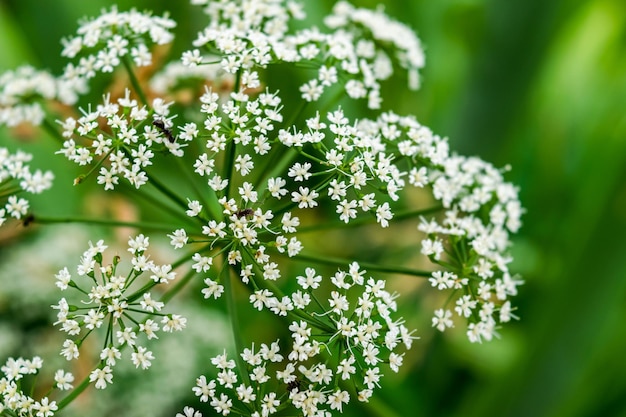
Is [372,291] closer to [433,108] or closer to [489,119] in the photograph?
[489,119]

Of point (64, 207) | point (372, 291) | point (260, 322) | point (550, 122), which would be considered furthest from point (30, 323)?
point (550, 122)

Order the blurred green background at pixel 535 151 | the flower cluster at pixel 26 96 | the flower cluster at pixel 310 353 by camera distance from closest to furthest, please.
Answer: the flower cluster at pixel 310 353 → the flower cluster at pixel 26 96 → the blurred green background at pixel 535 151

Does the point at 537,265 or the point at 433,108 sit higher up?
the point at 433,108

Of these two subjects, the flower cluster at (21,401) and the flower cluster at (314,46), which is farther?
the flower cluster at (314,46)

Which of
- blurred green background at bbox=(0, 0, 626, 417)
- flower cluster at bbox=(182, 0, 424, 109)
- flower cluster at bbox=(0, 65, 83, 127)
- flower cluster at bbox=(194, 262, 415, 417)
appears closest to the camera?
flower cluster at bbox=(194, 262, 415, 417)

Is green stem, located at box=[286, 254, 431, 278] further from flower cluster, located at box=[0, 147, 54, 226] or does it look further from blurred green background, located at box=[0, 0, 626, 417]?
flower cluster, located at box=[0, 147, 54, 226]

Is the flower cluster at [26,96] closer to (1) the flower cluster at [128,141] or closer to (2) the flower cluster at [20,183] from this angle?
(2) the flower cluster at [20,183]

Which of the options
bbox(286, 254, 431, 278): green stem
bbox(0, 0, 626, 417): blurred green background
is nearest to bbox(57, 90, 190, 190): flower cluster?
bbox(286, 254, 431, 278): green stem

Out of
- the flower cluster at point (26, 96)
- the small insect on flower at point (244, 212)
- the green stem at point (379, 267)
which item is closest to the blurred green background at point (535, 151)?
the green stem at point (379, 267)
